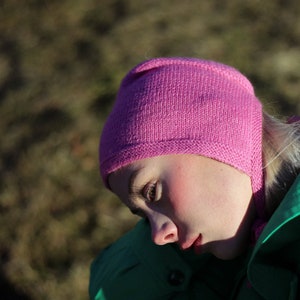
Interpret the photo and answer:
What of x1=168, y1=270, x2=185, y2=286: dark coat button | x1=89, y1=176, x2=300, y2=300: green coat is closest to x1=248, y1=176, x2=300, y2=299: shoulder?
x1=89, y1=176, x2=300, y2=300: green coat

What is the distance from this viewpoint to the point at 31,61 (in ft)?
12.3

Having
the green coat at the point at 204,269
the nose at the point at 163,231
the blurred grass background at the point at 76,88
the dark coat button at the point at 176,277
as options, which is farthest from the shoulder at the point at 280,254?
the blurred grass background at the point at 76,88

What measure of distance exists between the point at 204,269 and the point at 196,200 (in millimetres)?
318

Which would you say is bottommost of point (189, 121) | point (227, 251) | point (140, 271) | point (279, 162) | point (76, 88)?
point (76, 88)

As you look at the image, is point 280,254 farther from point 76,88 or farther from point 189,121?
point 76,88

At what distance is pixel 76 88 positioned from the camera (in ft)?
11.4

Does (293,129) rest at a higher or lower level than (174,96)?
lower

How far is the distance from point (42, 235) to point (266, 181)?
58.8 inches

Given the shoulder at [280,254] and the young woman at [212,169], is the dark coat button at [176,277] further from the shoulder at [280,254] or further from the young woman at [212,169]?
the shoulder at [280,254]

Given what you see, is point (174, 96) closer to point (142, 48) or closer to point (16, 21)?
point (142, 48)

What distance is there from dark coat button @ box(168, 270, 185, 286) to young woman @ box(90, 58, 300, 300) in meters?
0.15

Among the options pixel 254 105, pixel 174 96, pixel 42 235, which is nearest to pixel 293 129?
pixel 254 105

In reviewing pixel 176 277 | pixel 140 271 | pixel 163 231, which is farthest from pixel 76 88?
pixel 163 231

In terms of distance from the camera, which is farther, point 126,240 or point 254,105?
point 126,240
